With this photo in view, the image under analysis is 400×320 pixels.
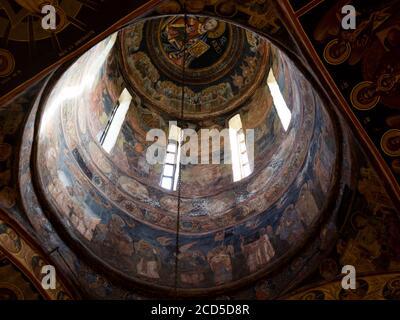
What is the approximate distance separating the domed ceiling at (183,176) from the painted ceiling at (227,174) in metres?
0.03

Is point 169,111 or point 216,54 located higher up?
point 216,54

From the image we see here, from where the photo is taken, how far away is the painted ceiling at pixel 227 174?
23.4 feet

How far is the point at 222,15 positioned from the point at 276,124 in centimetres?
521

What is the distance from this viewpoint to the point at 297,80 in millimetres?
10648

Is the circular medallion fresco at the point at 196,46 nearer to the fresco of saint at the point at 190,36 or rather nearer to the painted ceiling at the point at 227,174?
the fresco of saint at the point at 190,36

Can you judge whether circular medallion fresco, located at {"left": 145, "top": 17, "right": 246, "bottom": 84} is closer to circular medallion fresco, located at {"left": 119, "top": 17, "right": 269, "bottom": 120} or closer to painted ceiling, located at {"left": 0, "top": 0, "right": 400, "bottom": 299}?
circular medallion fresco, located at {"left": 119, "top": 17, "right": 269, "bottom": 120}

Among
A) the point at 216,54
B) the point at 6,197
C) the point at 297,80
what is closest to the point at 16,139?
the point at 6,197

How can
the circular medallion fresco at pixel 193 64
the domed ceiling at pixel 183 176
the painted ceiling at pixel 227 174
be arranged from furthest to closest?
the circular medallion fresco at pixel 193 64 → the domed ceiling at pixel 183 176 → the painted ceiling at pixel 227 174

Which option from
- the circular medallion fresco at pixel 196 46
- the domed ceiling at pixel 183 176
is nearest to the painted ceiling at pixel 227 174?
the domed ceiling at pixel 183 176

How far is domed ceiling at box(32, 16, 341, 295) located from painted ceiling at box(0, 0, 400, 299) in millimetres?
32

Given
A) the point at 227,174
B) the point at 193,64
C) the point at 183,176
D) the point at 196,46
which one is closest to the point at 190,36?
the point at 196,46

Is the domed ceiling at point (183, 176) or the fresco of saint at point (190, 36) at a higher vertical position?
the fresco of saint at point (190, 36)

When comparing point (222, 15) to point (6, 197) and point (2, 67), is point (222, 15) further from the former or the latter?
point (6, 197)

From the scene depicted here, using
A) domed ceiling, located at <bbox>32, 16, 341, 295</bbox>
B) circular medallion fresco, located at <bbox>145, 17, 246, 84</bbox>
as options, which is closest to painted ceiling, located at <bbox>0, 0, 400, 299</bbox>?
domed ceiling, located at <bbox>32, 16, 341, 295</bbox>
